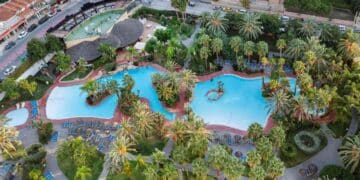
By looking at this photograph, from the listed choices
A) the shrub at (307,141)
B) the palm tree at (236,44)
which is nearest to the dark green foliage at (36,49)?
the palm tree at (236,44)

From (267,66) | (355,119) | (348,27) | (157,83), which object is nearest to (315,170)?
(355,119)

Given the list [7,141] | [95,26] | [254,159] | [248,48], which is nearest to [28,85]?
[7,141]

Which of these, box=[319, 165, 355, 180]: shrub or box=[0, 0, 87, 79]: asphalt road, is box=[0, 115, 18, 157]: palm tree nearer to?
box=[0, 0, 87, 79]: asphalt road

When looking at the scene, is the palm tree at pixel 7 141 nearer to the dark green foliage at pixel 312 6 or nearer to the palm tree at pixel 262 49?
the palm tree at pixel 262 49

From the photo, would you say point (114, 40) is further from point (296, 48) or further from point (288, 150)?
point (288, 150)

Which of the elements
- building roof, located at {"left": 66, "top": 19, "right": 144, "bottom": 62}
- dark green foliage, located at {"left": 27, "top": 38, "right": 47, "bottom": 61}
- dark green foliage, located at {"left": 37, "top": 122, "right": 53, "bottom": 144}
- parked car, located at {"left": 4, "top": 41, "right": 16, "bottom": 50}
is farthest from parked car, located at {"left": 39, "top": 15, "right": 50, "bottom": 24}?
dark green foliage, located at {"left": 37, "top": 122, "right": 53, "bottom": 144}
